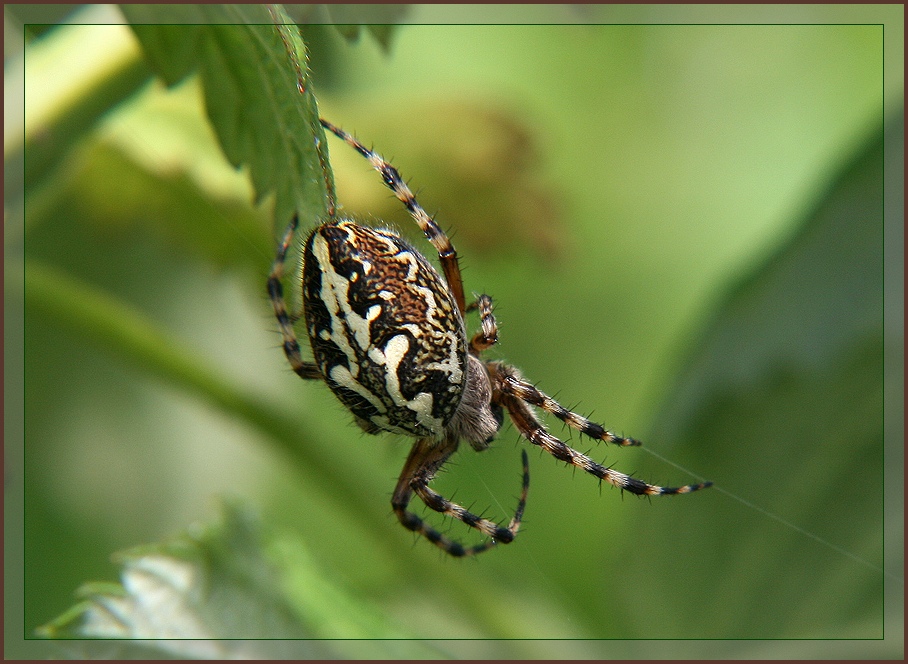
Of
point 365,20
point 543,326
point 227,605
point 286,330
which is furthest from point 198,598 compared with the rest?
point 543,326

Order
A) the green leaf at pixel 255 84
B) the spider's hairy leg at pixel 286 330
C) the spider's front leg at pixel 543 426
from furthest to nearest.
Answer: the spider's front leg at pixel 543 426
the spider's hairy leg at pixel 286 330
the green leaf at pixel 255 84

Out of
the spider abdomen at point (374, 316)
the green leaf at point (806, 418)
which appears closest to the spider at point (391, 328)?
the spider abdomen at point (374, 316)

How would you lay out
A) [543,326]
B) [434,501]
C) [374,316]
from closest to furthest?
[374,316] → [434,501] → [543,326]

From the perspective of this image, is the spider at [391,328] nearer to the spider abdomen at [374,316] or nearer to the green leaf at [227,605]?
the spider abdomen at [374,316]

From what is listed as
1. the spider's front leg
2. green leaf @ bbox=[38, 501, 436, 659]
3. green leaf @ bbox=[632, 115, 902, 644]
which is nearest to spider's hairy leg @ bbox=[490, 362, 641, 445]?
the spider's front leg

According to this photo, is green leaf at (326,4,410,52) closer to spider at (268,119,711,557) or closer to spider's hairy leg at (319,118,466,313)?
spider at (268,119,711,557)

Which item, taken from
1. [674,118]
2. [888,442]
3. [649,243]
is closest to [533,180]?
[649,243]

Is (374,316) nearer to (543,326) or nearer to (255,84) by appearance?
(255,84)
